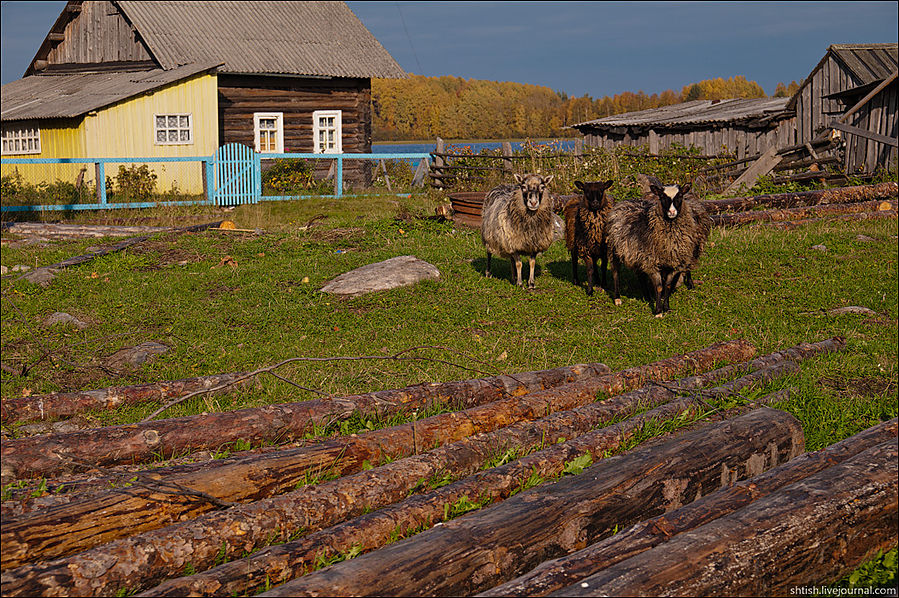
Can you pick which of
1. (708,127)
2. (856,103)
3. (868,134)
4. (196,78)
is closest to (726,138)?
(708,127)

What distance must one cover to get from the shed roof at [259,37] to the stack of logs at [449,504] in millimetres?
22732

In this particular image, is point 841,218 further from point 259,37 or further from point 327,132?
point 259,37

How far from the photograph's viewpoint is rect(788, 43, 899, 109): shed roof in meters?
21.2

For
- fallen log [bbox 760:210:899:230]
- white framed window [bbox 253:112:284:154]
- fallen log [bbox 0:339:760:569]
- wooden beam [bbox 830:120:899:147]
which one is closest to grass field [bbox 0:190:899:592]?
fallen log [bbox 760:210:899:230]

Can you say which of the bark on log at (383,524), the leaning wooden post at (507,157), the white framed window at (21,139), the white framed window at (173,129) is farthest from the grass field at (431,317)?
the white framed window at (21,139)

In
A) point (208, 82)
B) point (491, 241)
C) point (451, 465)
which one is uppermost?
point (208, 82)

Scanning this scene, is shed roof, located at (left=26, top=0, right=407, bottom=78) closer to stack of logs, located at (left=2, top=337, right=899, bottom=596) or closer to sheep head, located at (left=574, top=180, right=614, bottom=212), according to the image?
sheep head, located at (left=574, top=180, right=614, bottom=212)

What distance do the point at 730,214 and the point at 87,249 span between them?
468 inches

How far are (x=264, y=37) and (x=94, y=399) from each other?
2456cm

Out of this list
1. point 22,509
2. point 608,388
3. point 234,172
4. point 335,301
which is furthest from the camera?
point 234,172

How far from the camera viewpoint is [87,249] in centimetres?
1490

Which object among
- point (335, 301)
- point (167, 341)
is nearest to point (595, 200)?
point (335, 301)

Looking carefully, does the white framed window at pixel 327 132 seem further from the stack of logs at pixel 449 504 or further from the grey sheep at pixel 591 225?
the stack of logs at pixel 449 504

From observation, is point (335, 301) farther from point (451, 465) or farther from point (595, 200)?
point (451, 465)
